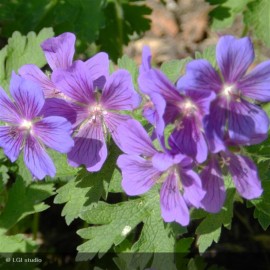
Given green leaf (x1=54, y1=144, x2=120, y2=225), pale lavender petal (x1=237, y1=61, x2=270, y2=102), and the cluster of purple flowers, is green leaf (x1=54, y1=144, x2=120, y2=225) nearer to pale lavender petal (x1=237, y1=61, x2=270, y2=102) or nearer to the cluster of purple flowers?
the cluster of purple flowers

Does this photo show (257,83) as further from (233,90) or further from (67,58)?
(67,58)

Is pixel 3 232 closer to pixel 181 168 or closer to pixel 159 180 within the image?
pixel 159 180

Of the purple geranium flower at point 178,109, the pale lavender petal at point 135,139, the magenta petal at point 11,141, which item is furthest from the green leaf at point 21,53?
the purple geranium flower at point 178,109

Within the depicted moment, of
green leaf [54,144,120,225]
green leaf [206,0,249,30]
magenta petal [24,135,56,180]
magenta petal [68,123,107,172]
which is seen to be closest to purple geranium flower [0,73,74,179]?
magenta petal [24,135,56,180]

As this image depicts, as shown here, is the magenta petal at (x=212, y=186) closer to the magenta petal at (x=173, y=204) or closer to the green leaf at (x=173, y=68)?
the magenta petal at (x=173, y=204)

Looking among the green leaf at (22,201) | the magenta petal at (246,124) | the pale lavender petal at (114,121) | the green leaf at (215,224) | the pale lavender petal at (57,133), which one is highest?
the magenta petal at (246,124)

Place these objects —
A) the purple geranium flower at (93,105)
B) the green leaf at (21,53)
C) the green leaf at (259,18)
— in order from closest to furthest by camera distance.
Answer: the purple geranium flower at (93,105), the green leaf at (21,53), the green leaf at (259,18)

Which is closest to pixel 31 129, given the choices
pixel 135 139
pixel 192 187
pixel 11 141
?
pixel 11 141
